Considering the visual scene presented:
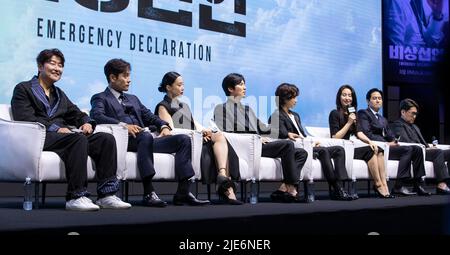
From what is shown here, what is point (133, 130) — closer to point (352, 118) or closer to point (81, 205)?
point (81, 205)

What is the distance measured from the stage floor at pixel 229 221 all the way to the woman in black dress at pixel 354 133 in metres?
1.06

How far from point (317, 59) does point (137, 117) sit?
10.1ft

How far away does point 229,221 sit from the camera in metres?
2.66

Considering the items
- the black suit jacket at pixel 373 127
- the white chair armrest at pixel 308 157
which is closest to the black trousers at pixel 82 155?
the white chair armrest at pixel 308 157

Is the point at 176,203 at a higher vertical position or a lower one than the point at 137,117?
lower

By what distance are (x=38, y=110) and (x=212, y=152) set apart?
1138 mm

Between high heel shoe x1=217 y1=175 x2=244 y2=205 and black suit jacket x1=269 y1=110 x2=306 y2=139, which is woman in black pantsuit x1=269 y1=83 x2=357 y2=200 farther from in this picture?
high heel shoe x1=217 y1=175 x2=244 y2=205

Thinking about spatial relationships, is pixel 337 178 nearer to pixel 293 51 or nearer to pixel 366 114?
pixel 366 114

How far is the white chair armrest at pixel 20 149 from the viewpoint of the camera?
3.15 meters

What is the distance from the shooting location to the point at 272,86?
6062 mm

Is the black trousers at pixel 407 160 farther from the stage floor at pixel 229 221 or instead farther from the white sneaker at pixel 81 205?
the white sneaker at pixel 81 205

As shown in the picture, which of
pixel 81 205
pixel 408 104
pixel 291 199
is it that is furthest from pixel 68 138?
pixel 408 104
